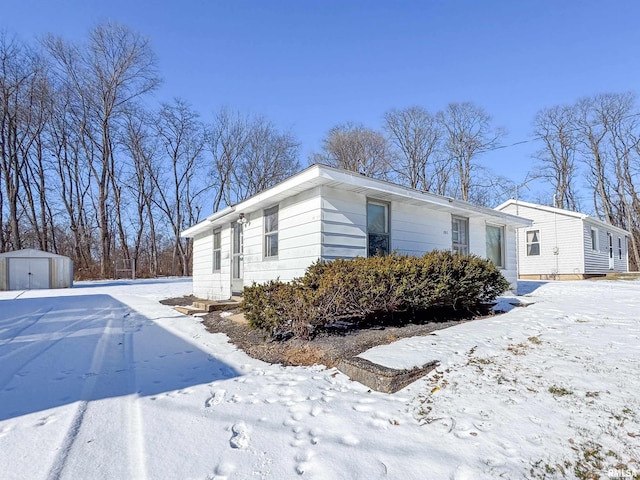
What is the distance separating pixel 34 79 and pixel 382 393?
2713cm

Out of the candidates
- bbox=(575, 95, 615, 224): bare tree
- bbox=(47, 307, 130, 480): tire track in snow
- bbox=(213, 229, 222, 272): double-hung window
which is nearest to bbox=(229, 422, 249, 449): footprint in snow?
bbox=(47, 307, 130, 480): tire track in snow

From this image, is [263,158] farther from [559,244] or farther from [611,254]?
[611,254]

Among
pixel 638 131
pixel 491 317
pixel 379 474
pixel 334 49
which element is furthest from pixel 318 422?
pixel 638 131

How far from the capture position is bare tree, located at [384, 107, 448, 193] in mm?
24516

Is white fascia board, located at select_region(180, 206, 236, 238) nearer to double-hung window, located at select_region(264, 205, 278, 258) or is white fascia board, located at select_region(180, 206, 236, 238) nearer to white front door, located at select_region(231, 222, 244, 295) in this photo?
white front door, located at select_region(231, 222, 244, 295)

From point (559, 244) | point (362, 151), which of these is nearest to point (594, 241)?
point (559, 244)

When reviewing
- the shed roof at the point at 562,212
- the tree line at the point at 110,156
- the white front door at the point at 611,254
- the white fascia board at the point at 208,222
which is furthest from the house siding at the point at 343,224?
the tree line at the point at 110,156

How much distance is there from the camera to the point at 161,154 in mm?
26656

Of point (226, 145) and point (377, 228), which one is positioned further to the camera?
point (226, 145)

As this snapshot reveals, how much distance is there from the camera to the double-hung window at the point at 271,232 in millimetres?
7043

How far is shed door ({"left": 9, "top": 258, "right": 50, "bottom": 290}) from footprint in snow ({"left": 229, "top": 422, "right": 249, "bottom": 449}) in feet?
62.7

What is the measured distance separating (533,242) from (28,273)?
24475 millimetres

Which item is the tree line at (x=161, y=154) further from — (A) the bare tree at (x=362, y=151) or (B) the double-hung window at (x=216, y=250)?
(B) the double-hung window at (x=216, y=250)

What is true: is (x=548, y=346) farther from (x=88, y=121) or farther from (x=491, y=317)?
(x=88, y=121)
